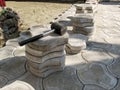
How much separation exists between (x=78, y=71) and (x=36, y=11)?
632cm

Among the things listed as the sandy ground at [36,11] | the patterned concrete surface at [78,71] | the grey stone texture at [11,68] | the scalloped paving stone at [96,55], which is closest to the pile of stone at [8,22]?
the sandy ground at [36,11]

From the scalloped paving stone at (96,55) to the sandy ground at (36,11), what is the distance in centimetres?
353

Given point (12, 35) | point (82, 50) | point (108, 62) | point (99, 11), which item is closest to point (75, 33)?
point (82, 50)

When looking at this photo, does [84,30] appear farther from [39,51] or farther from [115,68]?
[39,51]

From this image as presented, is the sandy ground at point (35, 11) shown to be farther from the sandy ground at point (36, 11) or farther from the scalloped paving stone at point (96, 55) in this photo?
the scalloped paving stone at point (96, 55)

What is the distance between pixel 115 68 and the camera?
342 cm

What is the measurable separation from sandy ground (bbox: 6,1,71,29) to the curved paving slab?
4097 millimetres

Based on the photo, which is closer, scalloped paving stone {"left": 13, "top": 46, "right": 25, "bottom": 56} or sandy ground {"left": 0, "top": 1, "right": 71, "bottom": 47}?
scalloped paving stone {"left": 13, "top": 46, "right": 25, "bottom": 56}

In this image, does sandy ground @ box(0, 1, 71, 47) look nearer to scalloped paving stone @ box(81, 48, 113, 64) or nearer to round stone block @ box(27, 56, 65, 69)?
scalloped paving stone @ box(81, 48, 113, 64)

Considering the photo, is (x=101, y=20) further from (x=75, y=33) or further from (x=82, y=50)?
(x=82, y=50)

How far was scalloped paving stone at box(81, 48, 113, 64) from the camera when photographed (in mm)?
3645

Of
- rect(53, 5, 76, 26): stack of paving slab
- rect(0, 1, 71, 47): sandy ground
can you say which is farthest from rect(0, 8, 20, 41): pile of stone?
rect(53, 5, 76, 26): stack of paving slab

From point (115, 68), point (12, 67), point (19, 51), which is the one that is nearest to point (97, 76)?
point (115, 68)

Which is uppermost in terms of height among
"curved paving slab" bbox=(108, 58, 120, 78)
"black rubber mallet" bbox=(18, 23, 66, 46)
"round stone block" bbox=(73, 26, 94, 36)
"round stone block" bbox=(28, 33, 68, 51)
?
"black rubber mallet" bbox=(18, 23, 66, 46)
